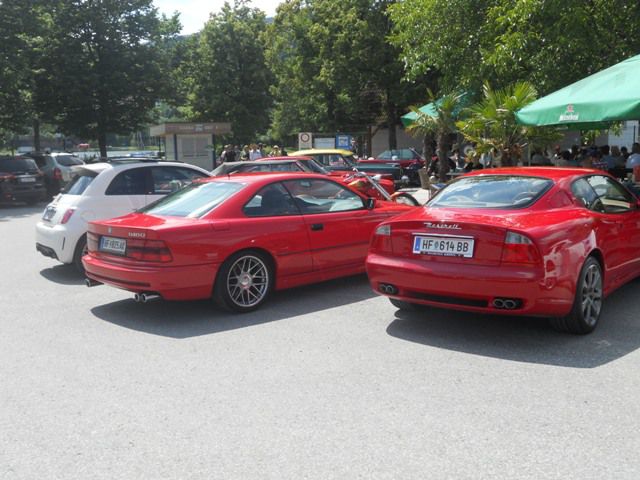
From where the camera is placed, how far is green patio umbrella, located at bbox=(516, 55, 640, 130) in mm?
8617

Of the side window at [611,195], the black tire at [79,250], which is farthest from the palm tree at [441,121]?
the black tire at [79,250]

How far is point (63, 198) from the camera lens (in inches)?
370

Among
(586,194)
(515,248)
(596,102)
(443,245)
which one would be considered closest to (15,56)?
(596,102)

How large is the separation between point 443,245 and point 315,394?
6.05 ft

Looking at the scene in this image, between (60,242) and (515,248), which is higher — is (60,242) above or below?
below

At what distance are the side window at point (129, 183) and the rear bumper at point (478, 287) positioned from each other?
486 centimetres

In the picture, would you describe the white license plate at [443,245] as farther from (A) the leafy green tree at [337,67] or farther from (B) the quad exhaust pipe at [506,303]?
(A) the leafy green tree at [337,67]

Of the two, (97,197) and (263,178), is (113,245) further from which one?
(97,197)

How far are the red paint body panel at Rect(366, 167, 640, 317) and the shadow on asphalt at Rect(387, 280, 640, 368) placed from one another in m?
0.31

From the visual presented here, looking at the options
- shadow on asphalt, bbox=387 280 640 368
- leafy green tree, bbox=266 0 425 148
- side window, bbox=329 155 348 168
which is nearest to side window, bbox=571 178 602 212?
shadow on asphalt, bbox=387 280 640 368

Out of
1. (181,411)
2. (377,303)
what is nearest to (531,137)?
(377,303)

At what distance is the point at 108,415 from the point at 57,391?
26.4 inches

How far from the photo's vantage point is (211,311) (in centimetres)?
697

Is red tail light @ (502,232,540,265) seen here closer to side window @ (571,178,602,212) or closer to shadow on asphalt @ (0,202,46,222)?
side window @ (571,178,602,212)
